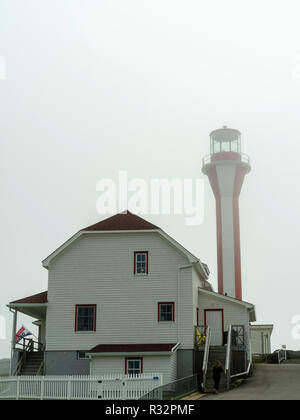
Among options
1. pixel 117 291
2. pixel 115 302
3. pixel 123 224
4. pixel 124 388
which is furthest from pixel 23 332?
pixel 124 388

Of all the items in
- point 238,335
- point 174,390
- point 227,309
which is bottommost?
point 174,390

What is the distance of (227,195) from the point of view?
2088 inches

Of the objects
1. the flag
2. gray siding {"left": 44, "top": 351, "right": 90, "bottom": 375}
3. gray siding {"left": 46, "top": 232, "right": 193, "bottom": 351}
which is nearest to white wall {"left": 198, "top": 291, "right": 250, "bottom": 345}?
gray siding {"left": 46, "top": 232, "right": 193, "bottom": 351}

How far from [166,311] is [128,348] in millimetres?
2875

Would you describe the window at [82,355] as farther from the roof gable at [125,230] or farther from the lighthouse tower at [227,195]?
the lighthouse tower at [227,195]

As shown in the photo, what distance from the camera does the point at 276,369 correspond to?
135 ft

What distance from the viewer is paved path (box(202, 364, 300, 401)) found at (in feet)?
88.3

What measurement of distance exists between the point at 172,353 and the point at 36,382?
7113 millimetres

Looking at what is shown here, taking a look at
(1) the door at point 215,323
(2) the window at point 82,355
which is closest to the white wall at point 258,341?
(1) the door at point 215,323

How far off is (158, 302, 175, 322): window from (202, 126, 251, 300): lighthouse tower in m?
15.1

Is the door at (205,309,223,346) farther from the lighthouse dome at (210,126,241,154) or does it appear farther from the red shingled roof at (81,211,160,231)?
the lighthouse dome at (210,126,241,154)

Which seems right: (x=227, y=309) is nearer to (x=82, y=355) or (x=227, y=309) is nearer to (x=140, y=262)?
(x=140, y=262)
